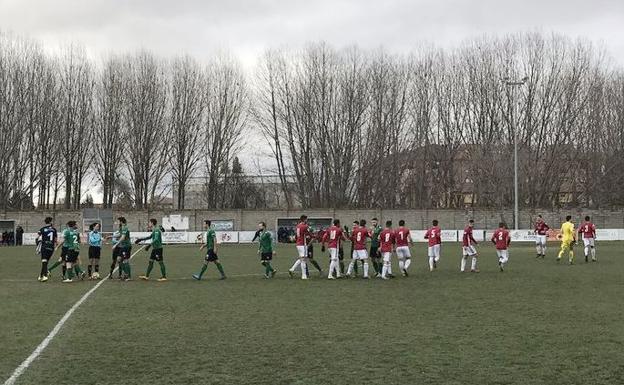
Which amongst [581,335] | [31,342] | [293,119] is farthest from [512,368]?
[293,119]

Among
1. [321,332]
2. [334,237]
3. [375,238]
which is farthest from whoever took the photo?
[375,238]

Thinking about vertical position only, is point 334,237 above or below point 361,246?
above

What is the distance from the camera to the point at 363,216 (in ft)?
190

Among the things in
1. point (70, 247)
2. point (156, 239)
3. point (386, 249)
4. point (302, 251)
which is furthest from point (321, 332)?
point (70, 247)

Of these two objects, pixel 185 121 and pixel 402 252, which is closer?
pixel 402 252

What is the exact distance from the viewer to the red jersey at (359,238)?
66.2 ft

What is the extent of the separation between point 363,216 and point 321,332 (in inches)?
1869

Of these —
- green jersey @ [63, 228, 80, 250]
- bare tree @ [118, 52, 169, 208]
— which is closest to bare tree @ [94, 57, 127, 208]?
bare tree @ [118, 52, 169, 208]

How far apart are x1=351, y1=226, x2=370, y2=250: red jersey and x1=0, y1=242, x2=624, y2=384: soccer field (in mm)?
1576

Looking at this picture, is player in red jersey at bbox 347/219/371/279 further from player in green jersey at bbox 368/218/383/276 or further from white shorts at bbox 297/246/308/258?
white shorts at bbox 297/246/308/258

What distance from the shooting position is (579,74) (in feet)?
202

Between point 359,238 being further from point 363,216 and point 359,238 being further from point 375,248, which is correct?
point 363,216

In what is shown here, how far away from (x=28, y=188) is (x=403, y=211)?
36.1 meters

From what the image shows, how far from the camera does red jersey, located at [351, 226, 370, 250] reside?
20.2 m
